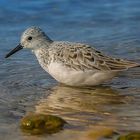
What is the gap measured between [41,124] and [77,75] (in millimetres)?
2118

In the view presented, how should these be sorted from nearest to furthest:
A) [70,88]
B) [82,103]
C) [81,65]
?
[82,103], [81,65], [70,88]

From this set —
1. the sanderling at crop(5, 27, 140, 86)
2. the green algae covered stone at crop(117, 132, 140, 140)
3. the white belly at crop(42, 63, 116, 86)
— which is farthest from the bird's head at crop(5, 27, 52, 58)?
the green algae covered stone at crop(117, 132, 140, 140)

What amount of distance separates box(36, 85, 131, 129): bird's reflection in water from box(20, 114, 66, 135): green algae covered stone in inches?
14.1

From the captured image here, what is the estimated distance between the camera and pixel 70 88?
9.60 m

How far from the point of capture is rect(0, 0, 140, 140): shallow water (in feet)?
25.9

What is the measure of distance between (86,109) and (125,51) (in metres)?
3.19

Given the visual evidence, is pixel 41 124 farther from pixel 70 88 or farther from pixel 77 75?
pixel 70 88

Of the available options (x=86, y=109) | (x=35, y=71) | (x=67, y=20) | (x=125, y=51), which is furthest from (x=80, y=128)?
(x=67, y=20)

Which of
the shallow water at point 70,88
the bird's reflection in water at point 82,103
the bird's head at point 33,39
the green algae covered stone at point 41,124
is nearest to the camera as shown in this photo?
the green algae covered stone at point 41,124

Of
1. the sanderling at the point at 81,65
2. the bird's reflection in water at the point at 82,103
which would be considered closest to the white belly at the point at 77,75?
the sanderling at the point at 81,65

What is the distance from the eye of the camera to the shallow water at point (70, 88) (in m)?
7.88

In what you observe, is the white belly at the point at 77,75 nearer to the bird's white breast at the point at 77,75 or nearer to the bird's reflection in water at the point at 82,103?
the bird's white breast at the point at 77,75

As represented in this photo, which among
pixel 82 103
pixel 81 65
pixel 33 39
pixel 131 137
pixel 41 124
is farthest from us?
pixel 33 39

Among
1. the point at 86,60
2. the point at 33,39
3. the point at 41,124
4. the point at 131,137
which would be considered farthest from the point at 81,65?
the point at 131,137
